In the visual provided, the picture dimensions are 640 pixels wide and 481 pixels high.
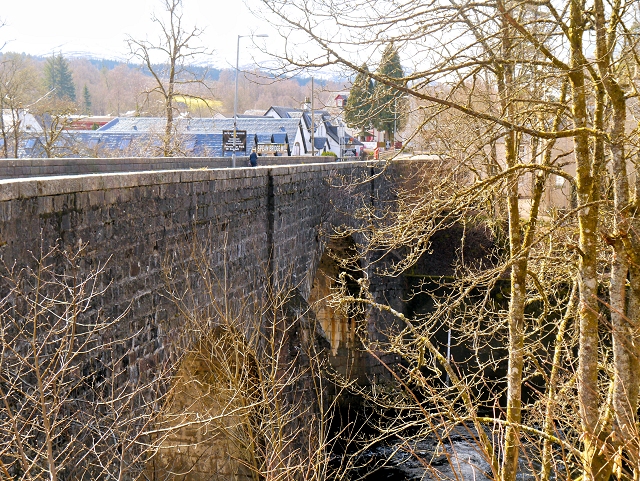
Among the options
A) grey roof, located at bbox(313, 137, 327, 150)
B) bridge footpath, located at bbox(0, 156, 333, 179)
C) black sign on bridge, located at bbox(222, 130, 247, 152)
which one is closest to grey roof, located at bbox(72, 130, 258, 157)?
black sign on bridge, located at bbox(222, 130, 247, 152)

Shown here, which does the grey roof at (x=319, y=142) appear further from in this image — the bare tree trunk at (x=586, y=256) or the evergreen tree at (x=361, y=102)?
the bare tree trunk at (x=586, y=256)

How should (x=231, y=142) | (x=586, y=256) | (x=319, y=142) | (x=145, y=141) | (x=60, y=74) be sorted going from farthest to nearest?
(x=60, y=74)
(x=319, y=142)
(x=145, y=141)
(x=231, y=142)
(x=586, y=256)

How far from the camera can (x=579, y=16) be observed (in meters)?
7.32

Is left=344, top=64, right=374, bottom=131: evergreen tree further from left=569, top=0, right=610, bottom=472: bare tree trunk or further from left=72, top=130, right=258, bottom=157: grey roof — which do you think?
left=72, top=130, right=258, bottom=157: grey roof

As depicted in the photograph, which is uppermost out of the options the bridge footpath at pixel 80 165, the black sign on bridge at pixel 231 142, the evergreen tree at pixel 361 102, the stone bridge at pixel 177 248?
the evergreen tree at pixel 361 102

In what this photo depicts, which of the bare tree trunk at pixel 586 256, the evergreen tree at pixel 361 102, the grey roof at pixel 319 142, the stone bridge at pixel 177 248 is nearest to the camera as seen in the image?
the stone bridge at pixel 177 248

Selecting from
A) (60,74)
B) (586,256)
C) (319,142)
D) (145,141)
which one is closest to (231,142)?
(145,141)

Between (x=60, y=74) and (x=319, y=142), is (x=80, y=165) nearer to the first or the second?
(x=319, y=142)

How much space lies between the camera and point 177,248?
845 centimetres

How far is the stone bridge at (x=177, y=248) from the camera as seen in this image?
584 centimetres

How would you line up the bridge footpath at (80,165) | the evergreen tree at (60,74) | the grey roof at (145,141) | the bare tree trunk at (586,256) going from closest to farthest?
1. the bare tree trunk at (586,256)
2. the bridge footpath at (80,165)
3. the grey roof at (145,141)
4. the evergreen tree at (60,74)

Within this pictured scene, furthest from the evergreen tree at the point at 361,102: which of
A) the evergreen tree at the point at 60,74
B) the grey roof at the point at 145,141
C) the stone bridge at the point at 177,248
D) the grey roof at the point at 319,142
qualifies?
the evergreen tree at the point at 60,74

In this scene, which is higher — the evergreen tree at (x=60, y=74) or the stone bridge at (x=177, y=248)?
the evergreen tree at (x=60, y=74)

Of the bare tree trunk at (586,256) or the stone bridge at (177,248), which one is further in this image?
the bare tree trunk at (586,256)
